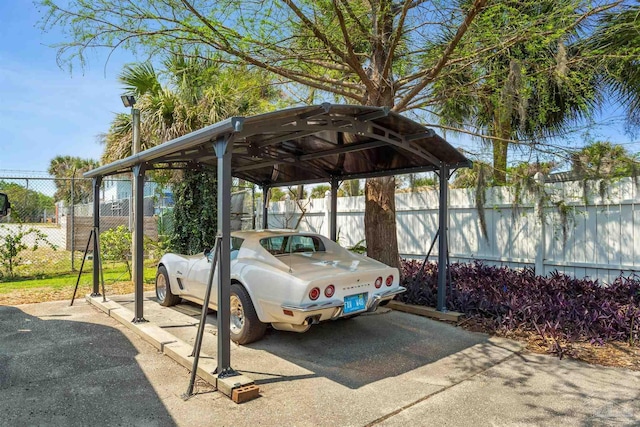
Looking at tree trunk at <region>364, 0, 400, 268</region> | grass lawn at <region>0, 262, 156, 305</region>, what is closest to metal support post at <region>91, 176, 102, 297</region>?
grass lawn at <region>0, 262, 156, 305</region>

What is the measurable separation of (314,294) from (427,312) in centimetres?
266

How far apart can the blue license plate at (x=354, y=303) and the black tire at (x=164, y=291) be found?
11.1 feet

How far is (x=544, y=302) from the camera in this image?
19.0 feet

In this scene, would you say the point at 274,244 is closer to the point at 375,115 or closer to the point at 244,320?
the point at 244,320

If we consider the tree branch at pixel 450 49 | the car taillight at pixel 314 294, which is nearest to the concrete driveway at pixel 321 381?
the car taillight at pixel 314 294

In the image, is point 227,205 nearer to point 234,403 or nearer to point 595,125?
point 234,403

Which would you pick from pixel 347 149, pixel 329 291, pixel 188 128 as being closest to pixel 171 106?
pixel 188 128

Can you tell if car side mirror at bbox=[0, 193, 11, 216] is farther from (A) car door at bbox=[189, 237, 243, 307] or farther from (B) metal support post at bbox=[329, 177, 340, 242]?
(B) metal support post at bbox=[329, 177, 340, 242]

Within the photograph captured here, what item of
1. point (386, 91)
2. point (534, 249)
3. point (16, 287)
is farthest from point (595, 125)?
point (16, 287)

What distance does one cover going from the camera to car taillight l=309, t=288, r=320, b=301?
13.9 ft

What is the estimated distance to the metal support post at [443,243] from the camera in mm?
6148

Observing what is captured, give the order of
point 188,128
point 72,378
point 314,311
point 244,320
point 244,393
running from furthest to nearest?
point 188,128 < point 244,320 < point 314,311 < point 72,378 < point 244,393

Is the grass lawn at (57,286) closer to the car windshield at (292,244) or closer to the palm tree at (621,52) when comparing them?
Result: the car windshield at (292,244)

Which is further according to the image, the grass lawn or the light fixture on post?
the grass lawn
